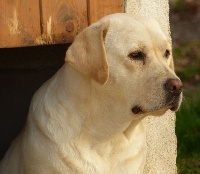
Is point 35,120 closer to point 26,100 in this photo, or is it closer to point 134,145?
point 134,145

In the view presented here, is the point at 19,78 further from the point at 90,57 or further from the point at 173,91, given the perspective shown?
the point at 173,91

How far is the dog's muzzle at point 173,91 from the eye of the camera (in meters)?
4.01

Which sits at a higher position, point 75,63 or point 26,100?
point 75,63

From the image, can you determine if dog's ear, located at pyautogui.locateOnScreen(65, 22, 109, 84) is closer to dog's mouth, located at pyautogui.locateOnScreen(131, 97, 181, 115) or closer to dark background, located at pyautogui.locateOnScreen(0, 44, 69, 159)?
dog's mouth, located at pyautogui.locateOnScreen(131, 97, 181, 115)

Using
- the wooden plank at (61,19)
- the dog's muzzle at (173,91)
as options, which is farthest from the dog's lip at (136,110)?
the wooden plank at (61,19)

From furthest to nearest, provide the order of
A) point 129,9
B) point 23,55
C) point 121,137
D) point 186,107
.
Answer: point 186,107 < point 23,55 < point 129,9 < point 121,137

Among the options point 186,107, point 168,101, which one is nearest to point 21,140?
point 168,101

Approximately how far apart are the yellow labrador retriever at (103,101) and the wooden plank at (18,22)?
0.32 m

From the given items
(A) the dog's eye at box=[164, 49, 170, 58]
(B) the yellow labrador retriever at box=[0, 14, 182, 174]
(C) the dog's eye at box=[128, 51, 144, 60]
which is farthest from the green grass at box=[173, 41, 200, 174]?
(C) the dog's eye at box=[128, 51, 144, 60]

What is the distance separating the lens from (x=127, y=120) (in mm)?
4273

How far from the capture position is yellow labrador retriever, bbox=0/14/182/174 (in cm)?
405

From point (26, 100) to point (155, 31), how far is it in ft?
6.33

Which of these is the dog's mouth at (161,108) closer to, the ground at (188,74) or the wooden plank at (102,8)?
the wooden plank at (102,8)

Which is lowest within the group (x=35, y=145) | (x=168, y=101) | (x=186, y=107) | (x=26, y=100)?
(x=186, y=107)
